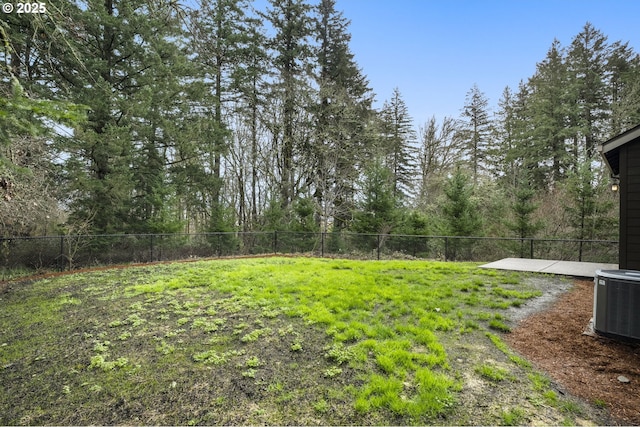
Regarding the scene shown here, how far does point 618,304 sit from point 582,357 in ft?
2.66

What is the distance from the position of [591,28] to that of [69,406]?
23078 millimetres

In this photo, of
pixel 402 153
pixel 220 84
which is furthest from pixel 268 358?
pixel 402 153

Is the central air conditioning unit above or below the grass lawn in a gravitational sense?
above

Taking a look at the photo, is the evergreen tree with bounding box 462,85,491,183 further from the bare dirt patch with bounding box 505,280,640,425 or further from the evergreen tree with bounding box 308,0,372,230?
the bare dirt patch with bounding box 505,280,640,425

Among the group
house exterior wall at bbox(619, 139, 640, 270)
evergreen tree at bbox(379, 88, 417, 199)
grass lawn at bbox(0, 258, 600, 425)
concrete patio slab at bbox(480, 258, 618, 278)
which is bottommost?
grass lawn at bbox(0, 258, 600, 425)

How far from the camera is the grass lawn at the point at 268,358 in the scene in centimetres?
223

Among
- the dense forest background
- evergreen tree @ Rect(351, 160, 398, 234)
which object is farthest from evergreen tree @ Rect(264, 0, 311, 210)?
evergreen tree @ Rect(351, 160, 398, 234)

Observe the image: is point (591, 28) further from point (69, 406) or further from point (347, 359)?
point (69, 406)

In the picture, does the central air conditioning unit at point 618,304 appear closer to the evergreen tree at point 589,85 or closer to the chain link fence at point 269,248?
the chain link fence at point 269,248

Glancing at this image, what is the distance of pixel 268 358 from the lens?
302cm

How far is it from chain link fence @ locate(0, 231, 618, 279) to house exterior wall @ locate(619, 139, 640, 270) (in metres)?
2.42

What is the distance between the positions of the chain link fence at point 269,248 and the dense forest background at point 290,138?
1.77ft

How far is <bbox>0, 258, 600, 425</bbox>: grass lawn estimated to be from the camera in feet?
7.32

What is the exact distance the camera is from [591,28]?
48.7ft
